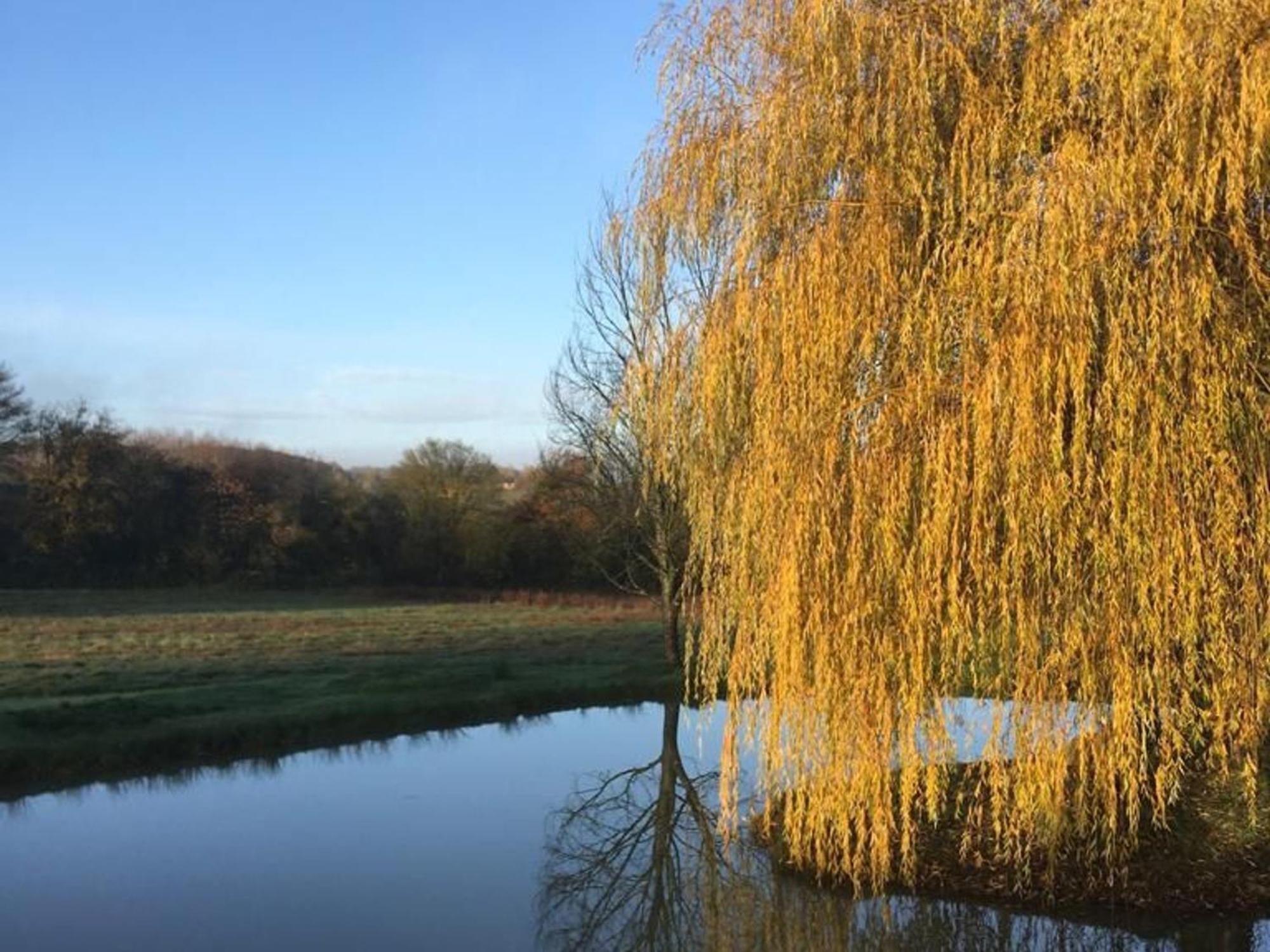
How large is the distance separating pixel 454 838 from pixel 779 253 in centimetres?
526

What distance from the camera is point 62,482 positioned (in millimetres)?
33406

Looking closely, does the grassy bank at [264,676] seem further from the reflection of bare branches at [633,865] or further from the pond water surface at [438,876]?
the reflection of bare branches at [633,865]

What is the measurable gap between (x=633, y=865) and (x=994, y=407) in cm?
450

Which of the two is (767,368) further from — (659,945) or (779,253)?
(659,945)

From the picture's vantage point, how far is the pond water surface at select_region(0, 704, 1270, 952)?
6621 mm

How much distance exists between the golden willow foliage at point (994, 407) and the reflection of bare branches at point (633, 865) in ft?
3.41

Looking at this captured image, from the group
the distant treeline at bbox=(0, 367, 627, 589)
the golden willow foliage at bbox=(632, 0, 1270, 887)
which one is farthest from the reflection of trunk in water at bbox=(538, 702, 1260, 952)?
the distant treeline at bbox=(0, 367, 627, 589)

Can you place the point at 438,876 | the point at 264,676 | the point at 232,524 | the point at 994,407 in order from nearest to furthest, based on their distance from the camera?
the point at 994,407
the point at 438,876
the point at 264,676
the point at 232,524

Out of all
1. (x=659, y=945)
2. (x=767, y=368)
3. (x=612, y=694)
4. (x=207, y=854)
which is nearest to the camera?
(x=659, y=945)

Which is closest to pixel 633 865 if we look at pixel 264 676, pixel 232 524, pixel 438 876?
pixel 438 876

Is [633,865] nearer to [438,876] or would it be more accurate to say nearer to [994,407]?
[438,876]

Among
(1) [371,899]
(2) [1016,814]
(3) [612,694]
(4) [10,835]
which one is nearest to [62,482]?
(3) [612,694]

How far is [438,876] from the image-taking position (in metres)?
7.91

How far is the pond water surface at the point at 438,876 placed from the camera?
6621 millimetres
